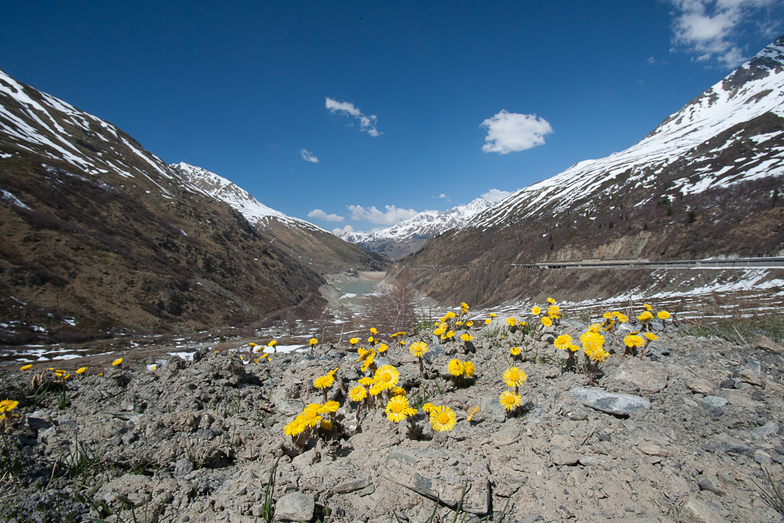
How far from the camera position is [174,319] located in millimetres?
49094

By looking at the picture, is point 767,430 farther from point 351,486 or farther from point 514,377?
point 351,486

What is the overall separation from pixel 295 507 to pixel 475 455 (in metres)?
1.71

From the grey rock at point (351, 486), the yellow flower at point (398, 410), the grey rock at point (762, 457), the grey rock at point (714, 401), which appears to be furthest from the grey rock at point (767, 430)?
the grey rock at point (351, 486)

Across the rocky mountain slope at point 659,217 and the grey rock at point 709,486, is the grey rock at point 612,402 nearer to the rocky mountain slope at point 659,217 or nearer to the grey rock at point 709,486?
the grey rock at point 709,486

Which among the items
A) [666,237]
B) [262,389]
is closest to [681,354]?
[262,389]

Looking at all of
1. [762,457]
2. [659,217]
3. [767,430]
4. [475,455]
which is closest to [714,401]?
[767,430]

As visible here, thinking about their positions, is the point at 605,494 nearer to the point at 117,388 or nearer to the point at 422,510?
the point at 422,510

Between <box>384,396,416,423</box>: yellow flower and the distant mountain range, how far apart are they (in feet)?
164

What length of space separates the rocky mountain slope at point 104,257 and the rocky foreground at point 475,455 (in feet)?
156

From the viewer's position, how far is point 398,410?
138 inches

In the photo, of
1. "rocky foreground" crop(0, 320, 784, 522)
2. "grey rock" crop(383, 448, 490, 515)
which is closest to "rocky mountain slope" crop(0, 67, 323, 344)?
"rocky foreground" crop(0, 320, 784, 522)

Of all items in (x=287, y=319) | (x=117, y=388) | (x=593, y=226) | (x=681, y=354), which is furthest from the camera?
(x=287, y=319)

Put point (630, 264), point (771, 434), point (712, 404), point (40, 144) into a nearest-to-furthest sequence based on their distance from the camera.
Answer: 1. point (771, 434)
2. point (712, 404)
3. point (630, 264)
4. point (40, 144)

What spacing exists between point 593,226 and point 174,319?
7311 cm
